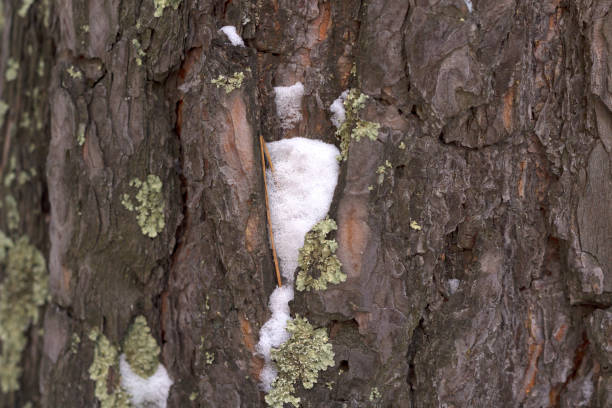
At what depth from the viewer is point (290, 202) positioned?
1.26 metres

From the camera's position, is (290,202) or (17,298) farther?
(17,298)

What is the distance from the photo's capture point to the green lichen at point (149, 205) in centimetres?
134

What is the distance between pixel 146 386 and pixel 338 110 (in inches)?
39.5

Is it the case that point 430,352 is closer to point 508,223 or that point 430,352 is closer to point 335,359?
point 335,359

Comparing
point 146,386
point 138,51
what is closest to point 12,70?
point 138,51

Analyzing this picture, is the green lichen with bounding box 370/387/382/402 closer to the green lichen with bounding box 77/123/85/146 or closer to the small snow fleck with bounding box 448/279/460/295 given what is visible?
the small snow fleck with bounding box 448/279/460/295

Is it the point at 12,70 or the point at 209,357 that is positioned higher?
the point at 12,70

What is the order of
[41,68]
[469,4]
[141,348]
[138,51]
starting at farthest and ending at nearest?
[41,68]
[141,348]
[138,51]
[469,4]

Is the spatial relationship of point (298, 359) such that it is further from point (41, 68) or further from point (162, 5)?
point (41, 68)

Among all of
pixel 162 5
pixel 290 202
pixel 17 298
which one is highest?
pixel 162 5

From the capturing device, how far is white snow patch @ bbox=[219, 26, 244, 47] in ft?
4.00

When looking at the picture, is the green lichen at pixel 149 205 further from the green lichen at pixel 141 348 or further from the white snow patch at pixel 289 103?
the white snow patch at pixel 289 103

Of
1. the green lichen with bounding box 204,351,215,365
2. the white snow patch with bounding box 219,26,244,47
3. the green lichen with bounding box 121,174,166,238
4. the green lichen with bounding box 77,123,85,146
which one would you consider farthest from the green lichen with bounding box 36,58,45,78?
the green lichen with bounding box 204,351,215,365

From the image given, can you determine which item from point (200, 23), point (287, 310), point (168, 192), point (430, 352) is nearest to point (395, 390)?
point (430, 352)
